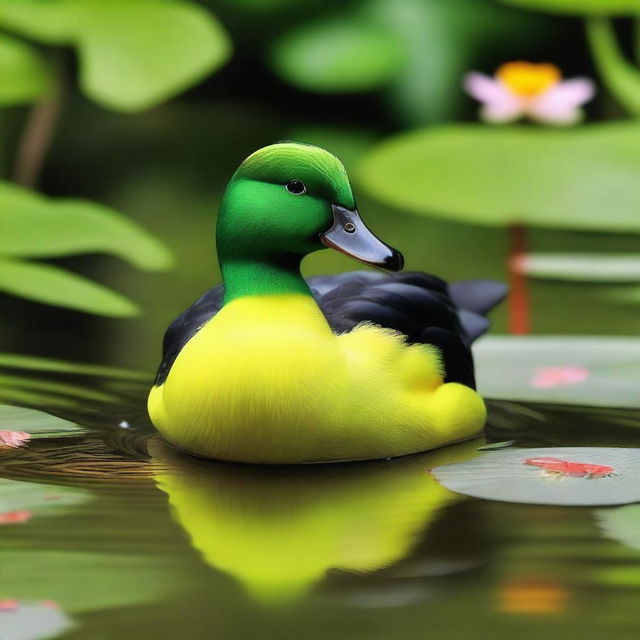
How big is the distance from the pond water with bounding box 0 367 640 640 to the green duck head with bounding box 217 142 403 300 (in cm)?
39

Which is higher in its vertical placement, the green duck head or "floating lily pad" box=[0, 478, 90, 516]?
the green duck head

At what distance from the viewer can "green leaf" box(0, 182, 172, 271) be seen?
14.4 ft

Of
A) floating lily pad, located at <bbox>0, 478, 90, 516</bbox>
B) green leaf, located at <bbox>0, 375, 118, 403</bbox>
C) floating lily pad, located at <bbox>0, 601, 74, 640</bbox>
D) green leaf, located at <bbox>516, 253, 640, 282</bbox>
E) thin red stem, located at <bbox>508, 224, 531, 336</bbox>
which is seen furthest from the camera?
green leaf, located at <bbox>516, 253, 640, 282</bbox>

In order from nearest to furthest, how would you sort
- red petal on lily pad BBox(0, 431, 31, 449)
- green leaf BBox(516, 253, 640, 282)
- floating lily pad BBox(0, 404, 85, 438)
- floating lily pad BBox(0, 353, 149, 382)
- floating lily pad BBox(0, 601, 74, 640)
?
floating lily pad BBox(0, 601, 74, 640) < red petal on lily pad BBox(0, 431, 31, 449) < floating lily pad BBox(0, 404, 85, 438) < floating lily pad BBox(0, 353, 149, 382) < green leaf BBox(516, 253, 640, 282)

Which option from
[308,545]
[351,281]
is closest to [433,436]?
[351,281]

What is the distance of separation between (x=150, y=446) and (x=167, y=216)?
6.92ft

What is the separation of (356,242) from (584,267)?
1632mm

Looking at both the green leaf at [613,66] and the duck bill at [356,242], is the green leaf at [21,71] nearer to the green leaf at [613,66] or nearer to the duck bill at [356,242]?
the green leaf at [613,66]

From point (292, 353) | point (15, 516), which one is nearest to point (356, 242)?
point (292, 353)

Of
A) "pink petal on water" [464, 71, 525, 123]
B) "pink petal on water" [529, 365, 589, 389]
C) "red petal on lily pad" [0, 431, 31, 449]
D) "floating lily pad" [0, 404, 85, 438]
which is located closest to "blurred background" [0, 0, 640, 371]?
"pink petal on water" [464, 71, 525, 123]

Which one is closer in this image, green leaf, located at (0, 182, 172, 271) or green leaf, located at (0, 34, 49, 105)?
green leaf, located at (0, 182, 172, 271)

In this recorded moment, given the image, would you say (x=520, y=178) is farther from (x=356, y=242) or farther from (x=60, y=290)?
(x=356, y=242)

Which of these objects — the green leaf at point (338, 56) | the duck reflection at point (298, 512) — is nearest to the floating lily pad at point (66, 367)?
the duck reflection at point (298, 512)

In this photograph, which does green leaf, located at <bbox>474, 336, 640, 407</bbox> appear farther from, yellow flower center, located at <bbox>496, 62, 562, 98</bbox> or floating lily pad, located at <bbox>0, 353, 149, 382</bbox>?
yellow flower center, located at <bbox>496, 62, 562, 98</bbox>
